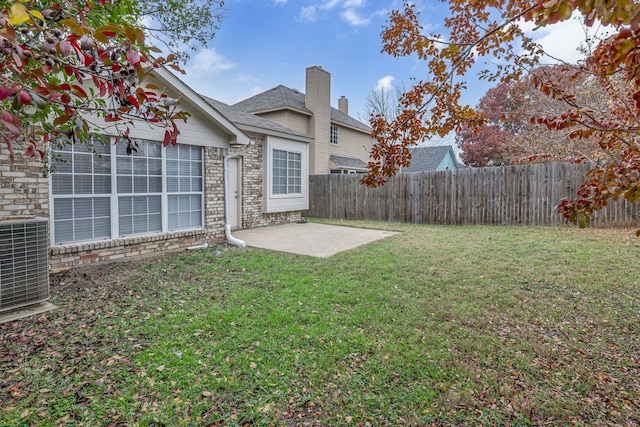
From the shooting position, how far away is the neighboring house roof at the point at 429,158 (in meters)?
29.8

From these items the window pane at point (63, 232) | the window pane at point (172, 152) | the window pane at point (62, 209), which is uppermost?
the window pane at point (172, 152)

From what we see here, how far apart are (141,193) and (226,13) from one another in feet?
12.1

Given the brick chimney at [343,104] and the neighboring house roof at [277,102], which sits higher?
the brick chimney at [343,104]

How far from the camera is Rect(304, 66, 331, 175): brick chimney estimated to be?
17.8m

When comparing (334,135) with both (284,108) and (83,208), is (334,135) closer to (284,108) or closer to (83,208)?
(284,108)

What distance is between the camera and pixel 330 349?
3.34 metres

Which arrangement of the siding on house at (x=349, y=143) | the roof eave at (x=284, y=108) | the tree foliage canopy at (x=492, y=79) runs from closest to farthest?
the tree foliage canopy at (x=492, y=79) → the roof eave at (x=284, y=108) → the siding on house at (x=349, y=143)

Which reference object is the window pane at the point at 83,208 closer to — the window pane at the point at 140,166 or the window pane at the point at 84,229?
the window pane at the point at 84,229

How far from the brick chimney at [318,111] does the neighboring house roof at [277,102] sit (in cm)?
54

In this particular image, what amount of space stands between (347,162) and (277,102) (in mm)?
5613

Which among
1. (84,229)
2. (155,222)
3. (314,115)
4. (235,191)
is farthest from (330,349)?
(314,115)

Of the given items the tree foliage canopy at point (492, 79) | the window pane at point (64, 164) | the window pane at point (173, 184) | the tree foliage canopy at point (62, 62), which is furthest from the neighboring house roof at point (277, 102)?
the tree foliage canopy at point (62, 62)

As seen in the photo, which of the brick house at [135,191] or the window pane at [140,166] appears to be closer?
the brick house at [135,191]

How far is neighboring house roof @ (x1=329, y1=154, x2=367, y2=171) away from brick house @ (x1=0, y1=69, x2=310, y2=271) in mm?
9847
